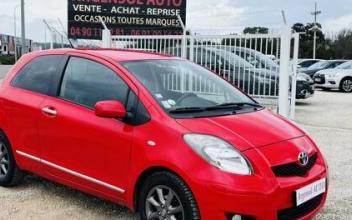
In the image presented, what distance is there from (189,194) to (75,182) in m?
1.50

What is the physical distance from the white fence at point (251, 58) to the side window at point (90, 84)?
566cm

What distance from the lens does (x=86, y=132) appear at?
15.2 ft

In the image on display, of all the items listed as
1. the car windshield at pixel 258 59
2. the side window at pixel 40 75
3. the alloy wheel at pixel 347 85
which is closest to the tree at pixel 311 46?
the alloy wheel at pixel 347 85

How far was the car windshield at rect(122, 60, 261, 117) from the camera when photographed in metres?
4.45

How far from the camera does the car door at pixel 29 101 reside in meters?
5.30

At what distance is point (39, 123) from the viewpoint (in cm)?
522

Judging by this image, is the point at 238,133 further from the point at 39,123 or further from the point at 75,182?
the point at 39,123

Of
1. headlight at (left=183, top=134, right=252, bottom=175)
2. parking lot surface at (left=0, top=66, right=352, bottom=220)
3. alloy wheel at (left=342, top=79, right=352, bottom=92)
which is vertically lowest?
parking lot surface at (left=0, top=66, right=352, bottom=220)

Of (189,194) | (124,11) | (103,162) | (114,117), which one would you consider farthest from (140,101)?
(124,11)

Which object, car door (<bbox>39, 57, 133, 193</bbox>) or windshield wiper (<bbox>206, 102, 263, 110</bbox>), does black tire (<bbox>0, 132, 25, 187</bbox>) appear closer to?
car door (<bbox>39, 57, 133, 193</bbox>)

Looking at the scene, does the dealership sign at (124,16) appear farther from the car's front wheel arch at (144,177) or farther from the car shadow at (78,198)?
the car's front wheel arch at (144,177)

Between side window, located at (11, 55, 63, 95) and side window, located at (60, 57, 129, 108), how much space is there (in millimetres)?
217

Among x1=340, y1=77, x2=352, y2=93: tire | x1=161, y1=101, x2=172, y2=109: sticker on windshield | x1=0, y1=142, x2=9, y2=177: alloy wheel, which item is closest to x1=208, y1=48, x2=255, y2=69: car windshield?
x1=0, y1=142, x2=9, y2=177: alloy wheel

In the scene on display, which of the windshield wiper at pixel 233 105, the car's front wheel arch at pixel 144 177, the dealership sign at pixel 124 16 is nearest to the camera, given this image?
the car's front wheel arch at pixel 144 177
